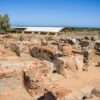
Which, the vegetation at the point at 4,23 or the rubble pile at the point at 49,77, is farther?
the vegetation at the point at 4,23

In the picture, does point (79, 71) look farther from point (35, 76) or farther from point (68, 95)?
point (68, 95)

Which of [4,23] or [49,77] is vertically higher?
[4,23]

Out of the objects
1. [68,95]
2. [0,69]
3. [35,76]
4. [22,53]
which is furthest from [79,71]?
[68,95]

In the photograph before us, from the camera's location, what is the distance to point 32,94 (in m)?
8.14

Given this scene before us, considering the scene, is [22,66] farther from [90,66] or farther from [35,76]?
[90,66]

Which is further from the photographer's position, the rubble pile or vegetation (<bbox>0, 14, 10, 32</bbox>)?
vegetation (<bbox>0, 14, 10, 32</bbox>)

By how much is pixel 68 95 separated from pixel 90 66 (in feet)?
33.9

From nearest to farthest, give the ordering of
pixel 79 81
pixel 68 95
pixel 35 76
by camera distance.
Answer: pixel 68 95 → pixel 35 76 → pixel 79 81

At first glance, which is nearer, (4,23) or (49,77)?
(49,77)

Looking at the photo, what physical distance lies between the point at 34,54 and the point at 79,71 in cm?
372

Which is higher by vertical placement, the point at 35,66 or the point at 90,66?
the point at 35,66

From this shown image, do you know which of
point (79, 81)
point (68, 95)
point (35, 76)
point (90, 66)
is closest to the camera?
point (68, 95)

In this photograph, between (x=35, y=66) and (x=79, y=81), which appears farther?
(x=79, y=81)

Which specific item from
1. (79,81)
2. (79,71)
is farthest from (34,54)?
(79,81)
